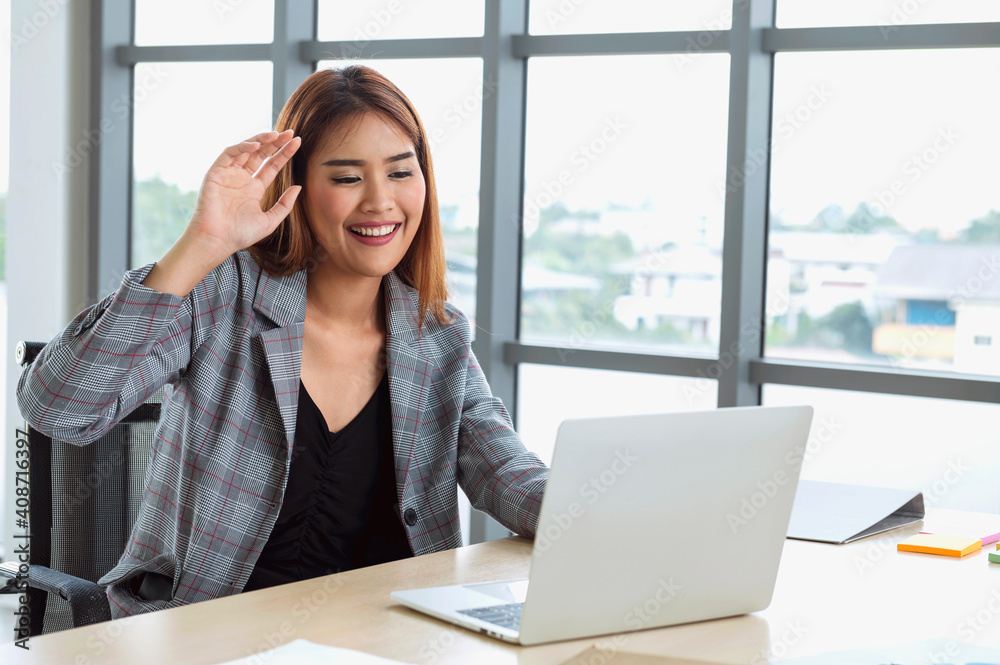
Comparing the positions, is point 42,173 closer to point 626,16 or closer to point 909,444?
point 626,16

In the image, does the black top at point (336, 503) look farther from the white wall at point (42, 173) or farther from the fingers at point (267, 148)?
the white wall at point (42, 173)

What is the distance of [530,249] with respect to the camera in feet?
10.9

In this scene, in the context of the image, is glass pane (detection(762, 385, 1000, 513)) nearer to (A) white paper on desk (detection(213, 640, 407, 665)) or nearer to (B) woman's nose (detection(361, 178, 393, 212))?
(B) woman's nose (detection(361, 178, 393, 212))

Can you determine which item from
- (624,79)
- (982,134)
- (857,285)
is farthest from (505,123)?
(982,134)

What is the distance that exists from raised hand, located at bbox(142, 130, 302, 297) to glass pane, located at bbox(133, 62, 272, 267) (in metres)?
2.27

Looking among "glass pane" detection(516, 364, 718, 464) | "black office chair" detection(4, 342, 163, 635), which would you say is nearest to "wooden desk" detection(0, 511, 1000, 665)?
"black office chair" detection(4, 342, 163, 635)

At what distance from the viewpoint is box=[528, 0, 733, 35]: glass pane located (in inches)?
117

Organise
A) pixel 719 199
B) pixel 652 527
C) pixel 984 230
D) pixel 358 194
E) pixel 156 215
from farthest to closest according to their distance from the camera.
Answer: pixel 156 215, pixel 719 199, pixel 984 230, pixel 358 194, pixel 652 527

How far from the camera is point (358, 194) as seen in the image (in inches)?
68.8

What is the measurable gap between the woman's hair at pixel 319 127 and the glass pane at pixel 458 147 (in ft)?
4.84

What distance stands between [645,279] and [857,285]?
62cm

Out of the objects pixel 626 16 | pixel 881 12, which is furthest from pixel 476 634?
pixel 626 16

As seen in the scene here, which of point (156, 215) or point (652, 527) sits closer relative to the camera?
point (652, 527)

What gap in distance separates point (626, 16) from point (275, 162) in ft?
5.89
